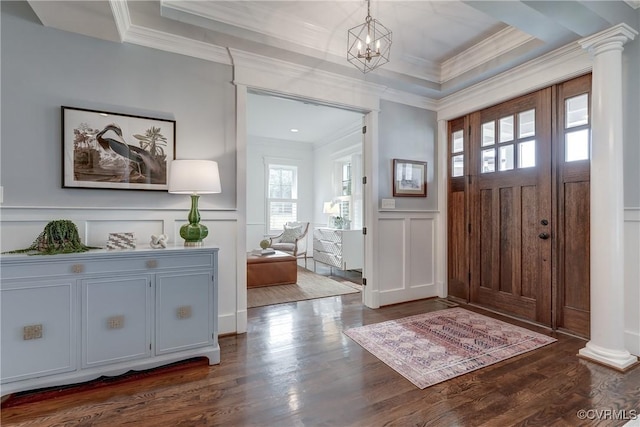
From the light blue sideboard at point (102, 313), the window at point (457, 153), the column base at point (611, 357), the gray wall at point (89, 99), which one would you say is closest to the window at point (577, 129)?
the window at point (457, 153)

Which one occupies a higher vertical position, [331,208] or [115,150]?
[115,150]

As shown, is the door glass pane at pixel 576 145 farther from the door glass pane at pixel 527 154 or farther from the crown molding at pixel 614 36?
the crown molding at pixel 614 36

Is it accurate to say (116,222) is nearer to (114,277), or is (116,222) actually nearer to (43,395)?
(114,277)

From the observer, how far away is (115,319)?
197 centimetres

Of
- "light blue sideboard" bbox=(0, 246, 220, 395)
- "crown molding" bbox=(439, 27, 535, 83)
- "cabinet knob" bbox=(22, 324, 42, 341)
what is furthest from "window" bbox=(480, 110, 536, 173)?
"cabinet knob" bbox=(22, 324, 42, 341)

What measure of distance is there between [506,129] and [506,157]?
1.00ft

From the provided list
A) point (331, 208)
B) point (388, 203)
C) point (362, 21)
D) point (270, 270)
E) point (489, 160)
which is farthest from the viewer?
point (331, 208)

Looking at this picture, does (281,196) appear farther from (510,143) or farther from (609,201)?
(609,201)

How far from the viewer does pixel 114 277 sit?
1976 mm

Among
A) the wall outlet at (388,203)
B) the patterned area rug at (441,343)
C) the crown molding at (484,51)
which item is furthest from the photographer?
the wall outlet at (388,203)

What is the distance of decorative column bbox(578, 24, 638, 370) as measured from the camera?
87.5 inches

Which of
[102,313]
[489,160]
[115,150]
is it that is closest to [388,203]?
[489,160]

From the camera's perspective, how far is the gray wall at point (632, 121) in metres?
2.33

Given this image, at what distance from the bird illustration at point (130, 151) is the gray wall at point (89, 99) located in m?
0.16
